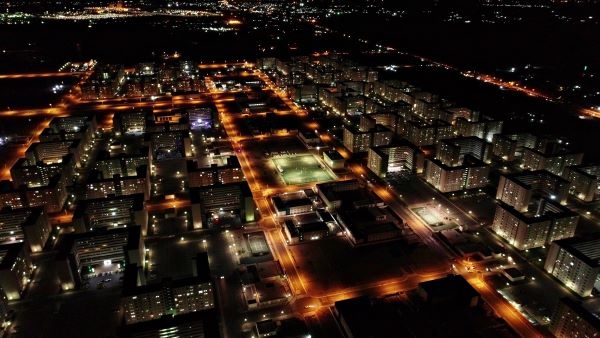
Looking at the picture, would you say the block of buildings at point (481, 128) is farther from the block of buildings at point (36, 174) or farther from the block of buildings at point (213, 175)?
the block of buildings at point (36, 174)

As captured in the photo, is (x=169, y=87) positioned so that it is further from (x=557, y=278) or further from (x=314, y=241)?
(x=557, y=278)

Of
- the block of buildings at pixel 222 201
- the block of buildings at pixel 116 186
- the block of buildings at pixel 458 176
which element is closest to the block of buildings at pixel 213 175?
the block of buildings at pixel 222 201

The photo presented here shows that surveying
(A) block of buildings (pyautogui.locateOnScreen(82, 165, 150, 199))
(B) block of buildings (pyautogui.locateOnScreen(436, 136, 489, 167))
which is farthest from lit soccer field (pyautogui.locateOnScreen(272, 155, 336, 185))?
(A) block of buildings (pyautogui.locateOnScreen(82, 165, 150, 199))

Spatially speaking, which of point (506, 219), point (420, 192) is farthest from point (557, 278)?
point (420, 192)

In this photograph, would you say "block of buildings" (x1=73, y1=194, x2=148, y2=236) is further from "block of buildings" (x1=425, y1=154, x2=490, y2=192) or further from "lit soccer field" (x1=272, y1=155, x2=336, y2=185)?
"block of buildings" (x1=425, y1=154, x2=490, y2=192)

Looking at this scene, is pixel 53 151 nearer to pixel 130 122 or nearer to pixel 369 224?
pixel 130 122

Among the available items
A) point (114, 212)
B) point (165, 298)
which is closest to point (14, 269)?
point (114, 212)
